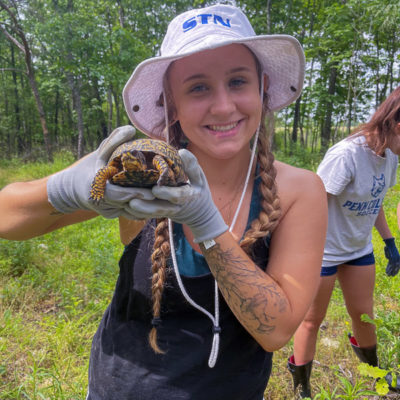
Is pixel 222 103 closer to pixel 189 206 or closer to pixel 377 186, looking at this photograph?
pixel 189 206

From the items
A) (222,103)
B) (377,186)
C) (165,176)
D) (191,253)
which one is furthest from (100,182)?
(377,186)

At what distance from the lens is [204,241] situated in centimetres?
109

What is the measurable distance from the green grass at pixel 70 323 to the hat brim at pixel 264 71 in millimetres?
1754

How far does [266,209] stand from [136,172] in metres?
0.55

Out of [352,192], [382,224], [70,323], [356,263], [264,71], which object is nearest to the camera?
[264,71]

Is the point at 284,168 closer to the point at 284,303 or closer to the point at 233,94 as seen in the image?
the point at 233,94

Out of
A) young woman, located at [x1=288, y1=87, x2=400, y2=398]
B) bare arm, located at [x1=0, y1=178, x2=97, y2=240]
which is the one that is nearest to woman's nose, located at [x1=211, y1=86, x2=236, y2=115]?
bare arm, located at [x1=0, y1=178, x2=97, y2=240]

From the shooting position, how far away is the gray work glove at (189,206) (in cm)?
102

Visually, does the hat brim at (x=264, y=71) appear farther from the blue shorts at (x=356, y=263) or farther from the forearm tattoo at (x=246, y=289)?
the blue shorts at (x=356, y=263)

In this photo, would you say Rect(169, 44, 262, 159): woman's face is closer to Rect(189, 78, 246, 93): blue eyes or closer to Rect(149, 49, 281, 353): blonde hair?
Rect(189, 78, 246, 93): blue eyes

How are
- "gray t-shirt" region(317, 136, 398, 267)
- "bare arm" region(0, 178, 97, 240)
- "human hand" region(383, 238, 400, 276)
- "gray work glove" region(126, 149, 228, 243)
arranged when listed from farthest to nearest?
"human hand" region(383, 238, 400, 276), "gray t-shirt" region(317, 136, 398, 267), "bare arm" region(0, 178, 97, 240), "gray work glove" region(126, 149, 228, 243)

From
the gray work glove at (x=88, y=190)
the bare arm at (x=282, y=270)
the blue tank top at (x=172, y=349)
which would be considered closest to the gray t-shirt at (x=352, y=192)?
the bare arm at (x=282, y=270)

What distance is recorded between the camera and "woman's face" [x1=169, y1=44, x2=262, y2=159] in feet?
4.07

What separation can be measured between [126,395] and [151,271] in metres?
0.50
